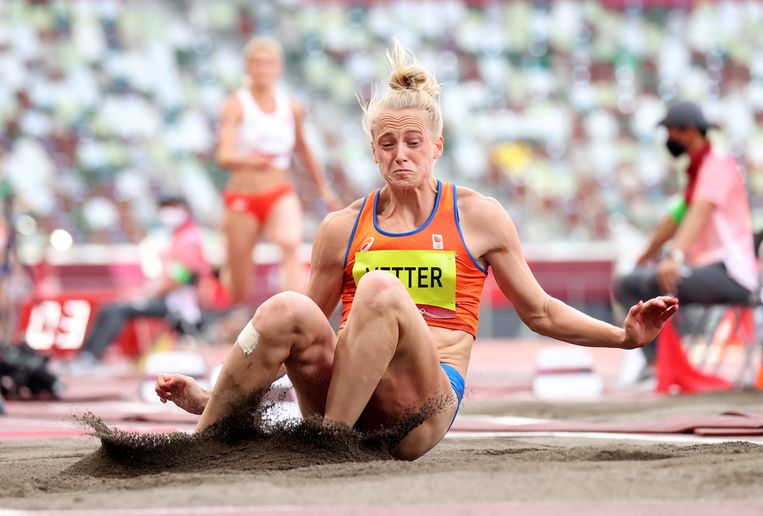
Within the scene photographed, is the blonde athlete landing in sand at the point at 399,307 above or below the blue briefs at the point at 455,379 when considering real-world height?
above

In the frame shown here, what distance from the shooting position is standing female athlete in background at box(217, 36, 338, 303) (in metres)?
8.84

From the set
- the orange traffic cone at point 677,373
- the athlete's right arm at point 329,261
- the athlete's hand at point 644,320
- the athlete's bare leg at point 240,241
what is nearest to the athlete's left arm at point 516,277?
the athlete's hand at point 644,320

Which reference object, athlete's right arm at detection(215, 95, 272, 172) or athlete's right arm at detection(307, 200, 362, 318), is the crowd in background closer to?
athlete's right arm at detection(215, 95, 272, 172)

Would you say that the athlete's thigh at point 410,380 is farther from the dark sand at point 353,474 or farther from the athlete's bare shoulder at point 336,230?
the athlete's bare shoulder at point 336,230

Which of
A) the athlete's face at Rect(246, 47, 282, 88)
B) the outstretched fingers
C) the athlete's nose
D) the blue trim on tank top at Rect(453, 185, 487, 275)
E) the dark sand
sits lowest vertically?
the dark sand

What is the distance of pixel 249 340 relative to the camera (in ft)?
11.4

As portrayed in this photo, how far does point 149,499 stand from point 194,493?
10 cm

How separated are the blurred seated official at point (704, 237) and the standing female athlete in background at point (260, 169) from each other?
2370 mm

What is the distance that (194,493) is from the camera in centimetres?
288

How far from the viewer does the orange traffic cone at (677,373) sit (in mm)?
7853

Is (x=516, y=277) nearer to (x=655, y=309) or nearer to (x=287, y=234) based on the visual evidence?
(x=655, y=309)

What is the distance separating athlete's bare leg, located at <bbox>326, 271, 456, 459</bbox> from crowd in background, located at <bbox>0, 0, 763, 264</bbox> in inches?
543

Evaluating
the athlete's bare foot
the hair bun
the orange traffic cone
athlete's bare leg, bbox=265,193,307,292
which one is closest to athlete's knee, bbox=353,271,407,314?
the athlete's bare foot

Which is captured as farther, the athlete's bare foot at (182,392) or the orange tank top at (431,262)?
the orange tank top at (431,262)
